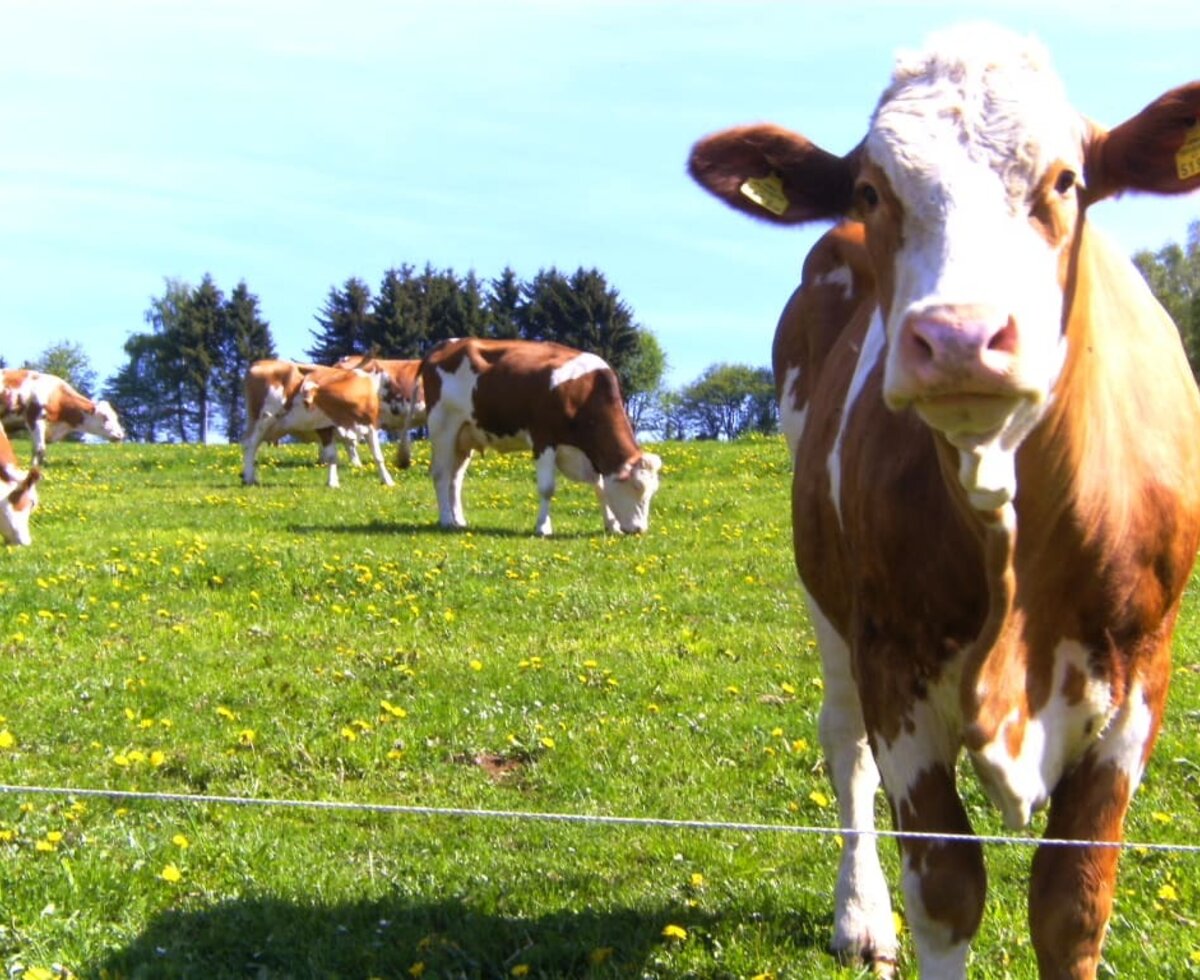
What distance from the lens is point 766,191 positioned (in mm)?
4250

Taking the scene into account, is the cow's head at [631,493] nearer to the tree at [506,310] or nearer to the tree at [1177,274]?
the tree at [1177,274]

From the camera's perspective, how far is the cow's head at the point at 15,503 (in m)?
Result: 16.5

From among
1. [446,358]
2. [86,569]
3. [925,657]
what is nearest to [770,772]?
[925,657]

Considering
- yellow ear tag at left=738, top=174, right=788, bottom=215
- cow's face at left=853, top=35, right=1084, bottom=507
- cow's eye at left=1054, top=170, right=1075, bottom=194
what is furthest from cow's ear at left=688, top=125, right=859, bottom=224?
cow's eye at left=1054, top=170, right=1075, bottom=194

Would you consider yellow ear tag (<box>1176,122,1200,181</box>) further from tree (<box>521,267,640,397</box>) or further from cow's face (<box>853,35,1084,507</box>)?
tree (<box>521,267,640,397</box>)

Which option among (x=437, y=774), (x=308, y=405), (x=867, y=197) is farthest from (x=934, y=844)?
(x=308, y=405)

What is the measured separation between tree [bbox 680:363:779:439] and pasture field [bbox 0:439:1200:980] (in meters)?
126

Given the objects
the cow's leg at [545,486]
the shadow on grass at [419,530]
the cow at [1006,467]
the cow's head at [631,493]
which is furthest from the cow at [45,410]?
the cow at [1006,467]

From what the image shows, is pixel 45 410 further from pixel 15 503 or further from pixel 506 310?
pixel 506 310

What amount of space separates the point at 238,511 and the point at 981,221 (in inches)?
700

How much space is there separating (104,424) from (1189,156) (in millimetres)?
33570

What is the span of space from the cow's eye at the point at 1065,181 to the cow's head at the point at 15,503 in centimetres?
A: 1526

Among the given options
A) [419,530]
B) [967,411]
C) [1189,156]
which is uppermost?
[1189,156]

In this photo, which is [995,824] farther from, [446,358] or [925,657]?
[446,358]
